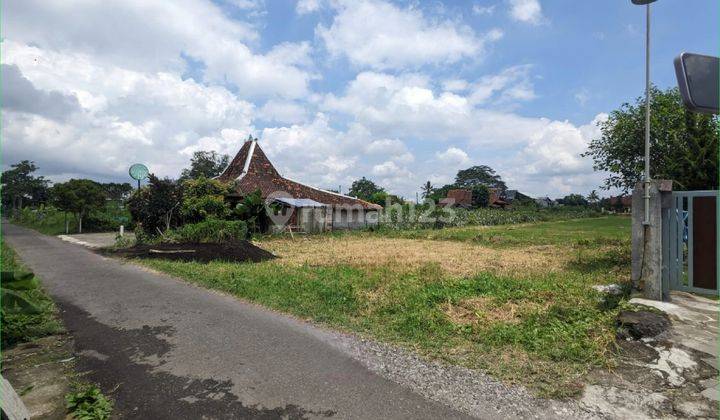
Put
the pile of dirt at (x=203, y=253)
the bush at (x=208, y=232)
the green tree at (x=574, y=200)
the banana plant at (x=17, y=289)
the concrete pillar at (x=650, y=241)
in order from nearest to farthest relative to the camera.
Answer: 1. the banana plant at (x=17, y=289)
2. the concrete pillar at (x=650, y=241)
3. the pile of dirt at (x=203, y=253)
4. the bush at (x=208, y=232)
5. the green tree at (x=574, y=200)

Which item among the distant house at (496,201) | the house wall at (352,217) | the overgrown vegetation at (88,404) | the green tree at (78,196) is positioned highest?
the distant house at (496,201)

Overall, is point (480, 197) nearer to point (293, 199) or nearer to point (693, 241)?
point (293, 199)

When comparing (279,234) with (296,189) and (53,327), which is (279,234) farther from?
(53,327)

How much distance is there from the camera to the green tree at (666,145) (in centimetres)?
788

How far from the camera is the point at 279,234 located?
2061 cm

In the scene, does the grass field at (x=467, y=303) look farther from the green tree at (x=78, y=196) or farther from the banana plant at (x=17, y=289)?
the green tree at (x=78, y=196)

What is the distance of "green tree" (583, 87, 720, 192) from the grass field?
7.75ft

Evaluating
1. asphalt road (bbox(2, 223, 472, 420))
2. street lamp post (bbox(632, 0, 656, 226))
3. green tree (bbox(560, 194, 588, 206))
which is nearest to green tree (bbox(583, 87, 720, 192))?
street lamp post (bbox(632, 0, 656, 226))

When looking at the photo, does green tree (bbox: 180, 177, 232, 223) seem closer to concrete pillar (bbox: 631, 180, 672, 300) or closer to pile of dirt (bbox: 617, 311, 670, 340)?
concrete pillar (bbox: 631, 180, 672, 300)

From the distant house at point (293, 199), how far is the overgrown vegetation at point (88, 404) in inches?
699

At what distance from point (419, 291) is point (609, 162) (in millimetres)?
7612

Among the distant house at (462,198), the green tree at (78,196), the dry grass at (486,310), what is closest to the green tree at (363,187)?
the distant house at (462,198)

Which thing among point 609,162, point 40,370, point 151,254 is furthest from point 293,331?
point 609,162

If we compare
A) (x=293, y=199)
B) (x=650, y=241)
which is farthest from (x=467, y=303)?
(x=293, y=199)
